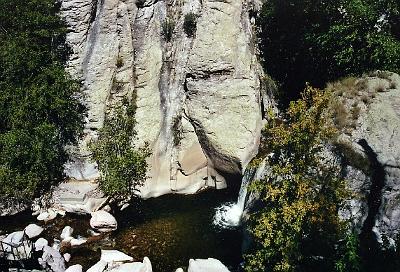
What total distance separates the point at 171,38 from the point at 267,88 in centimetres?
845

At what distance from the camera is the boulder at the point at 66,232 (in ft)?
85.2

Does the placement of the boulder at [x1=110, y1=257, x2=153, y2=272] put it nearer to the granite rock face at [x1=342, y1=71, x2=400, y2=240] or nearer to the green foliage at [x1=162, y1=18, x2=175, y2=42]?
the granite rock face at [x1=342, y1=71, x2=400, y2=240]

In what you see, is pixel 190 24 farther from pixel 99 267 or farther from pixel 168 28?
pixel 99 267

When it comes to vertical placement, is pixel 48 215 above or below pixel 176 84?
below

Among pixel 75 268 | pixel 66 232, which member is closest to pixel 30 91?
pixel 66 232

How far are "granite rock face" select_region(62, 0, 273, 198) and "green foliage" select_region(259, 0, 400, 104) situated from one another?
10.1 feet

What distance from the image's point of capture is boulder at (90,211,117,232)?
26422mm

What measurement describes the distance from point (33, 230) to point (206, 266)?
36.3ft

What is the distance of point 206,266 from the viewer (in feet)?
73.9

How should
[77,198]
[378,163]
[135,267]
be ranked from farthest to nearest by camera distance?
1. [77,198]
2. [135,267]
3. [378,163]

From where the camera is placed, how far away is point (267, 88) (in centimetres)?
3297

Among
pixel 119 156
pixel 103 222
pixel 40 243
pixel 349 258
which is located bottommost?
pixel 40 243

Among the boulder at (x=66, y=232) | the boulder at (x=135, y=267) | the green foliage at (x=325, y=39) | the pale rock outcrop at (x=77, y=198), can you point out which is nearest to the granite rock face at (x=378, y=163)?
the green foliage at (x=325, y=39)

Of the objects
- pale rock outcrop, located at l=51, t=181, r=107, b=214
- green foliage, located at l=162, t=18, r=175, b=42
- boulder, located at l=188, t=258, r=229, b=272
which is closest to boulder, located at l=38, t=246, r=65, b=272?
pale rock outcrop, located at l=51, t=181, r=107, b=214
